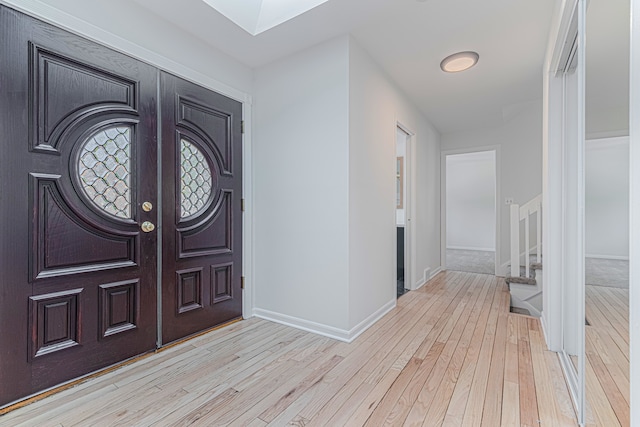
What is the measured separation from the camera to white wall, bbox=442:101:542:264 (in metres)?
4.28

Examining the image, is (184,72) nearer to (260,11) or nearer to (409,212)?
(260,11)

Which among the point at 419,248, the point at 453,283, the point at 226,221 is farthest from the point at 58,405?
the point at 453,283

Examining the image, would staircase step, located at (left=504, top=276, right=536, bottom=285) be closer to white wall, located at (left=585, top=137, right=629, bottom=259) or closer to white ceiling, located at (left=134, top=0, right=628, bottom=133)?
white ceiling, located at (left=134, top=0, right=628, bottom=133)

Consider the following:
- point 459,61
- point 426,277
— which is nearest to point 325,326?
point 426,277

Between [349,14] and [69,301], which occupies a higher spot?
[349,14]

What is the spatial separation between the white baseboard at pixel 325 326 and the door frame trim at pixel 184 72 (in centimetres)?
20

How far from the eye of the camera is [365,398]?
1.63 metres

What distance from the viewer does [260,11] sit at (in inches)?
91.7

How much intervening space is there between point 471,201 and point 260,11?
6952 mm

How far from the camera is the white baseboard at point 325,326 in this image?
2.36 metres

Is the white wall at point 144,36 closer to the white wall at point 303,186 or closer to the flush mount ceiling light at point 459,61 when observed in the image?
the white wall at point 303,186

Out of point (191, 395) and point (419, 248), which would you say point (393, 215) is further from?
point (191, 395)

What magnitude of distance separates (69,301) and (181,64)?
1756 millimetres

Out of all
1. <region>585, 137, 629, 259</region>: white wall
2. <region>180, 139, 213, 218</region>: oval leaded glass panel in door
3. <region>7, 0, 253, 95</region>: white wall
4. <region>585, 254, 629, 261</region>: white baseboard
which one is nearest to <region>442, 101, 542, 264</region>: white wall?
<region>585, 137, 629, 259</region>: white wall
